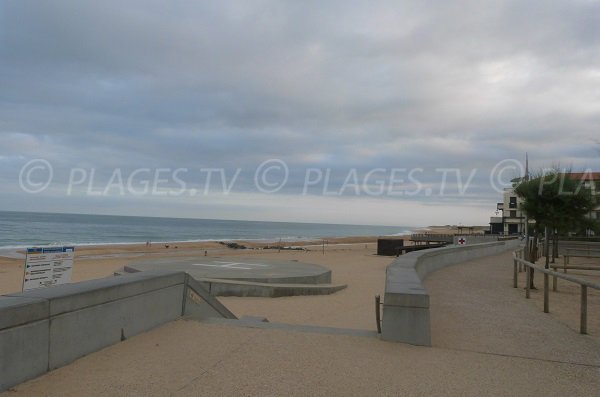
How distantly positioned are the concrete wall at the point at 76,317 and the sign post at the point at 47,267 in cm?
187

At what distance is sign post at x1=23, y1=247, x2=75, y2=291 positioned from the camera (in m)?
6.64

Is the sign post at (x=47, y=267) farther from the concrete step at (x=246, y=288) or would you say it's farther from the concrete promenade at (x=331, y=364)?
the concrete step at (x=246, y=288)

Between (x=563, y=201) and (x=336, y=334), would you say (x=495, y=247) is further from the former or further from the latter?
(x=336, y=334)

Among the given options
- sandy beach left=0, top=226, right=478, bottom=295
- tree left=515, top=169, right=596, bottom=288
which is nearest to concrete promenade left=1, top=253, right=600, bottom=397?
tree left=515, top=169, right=596, bottom=288

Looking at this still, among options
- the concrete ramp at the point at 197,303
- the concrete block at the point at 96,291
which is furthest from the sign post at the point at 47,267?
the concrete ramp at the point at 197,303

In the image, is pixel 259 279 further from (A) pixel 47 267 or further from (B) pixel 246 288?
(A) pixel 47 267

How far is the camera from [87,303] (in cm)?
473

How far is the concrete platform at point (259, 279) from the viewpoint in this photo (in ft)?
42.0

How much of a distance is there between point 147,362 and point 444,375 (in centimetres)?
278

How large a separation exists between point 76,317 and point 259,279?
9.04 m

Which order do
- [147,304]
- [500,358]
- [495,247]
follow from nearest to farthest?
1. [500,358]
2. [147,304]
3. [495,247]

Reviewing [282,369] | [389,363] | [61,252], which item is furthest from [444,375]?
[61,252]

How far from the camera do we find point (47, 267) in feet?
22.8

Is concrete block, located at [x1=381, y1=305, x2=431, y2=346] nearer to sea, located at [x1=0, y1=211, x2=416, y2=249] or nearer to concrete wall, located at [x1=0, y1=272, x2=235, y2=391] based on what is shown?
concrete wall, located at [x1=0, y1=272, x2=235, y2=391]
